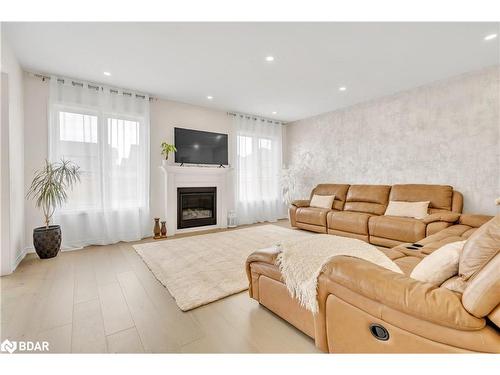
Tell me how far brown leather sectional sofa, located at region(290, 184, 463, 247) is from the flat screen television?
202 cm

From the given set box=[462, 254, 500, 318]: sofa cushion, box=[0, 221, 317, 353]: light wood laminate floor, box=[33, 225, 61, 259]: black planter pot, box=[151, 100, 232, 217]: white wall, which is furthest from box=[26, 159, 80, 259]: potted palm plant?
box=[462, 254, 500, 318]: sofa cushion

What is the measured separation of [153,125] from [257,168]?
2.51m

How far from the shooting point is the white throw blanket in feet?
4.28

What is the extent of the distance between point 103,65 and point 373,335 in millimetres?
3976

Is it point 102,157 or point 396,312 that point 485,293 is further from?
point 102,157

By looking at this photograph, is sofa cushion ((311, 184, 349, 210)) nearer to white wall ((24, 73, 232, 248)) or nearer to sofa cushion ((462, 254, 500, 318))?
white wall ((24, 73, 232, 248))

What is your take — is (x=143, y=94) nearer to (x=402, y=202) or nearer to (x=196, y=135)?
(x=196, y=135)

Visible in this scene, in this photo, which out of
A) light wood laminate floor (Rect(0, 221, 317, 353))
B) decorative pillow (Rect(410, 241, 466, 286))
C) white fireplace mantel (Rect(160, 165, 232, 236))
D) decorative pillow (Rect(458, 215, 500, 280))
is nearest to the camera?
decorative pillow (Rect(458, 215, 500, 280))

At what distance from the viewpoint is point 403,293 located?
946 mm

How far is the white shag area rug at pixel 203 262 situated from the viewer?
6.92 feet

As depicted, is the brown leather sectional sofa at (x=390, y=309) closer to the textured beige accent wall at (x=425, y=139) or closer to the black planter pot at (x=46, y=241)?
the textured beige accent wall at (x=425, y=139)

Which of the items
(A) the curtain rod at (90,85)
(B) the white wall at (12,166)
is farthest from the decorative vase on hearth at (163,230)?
(A) the curtain rod at (90,85)

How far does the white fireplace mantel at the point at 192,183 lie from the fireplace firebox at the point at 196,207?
0.30 ft
